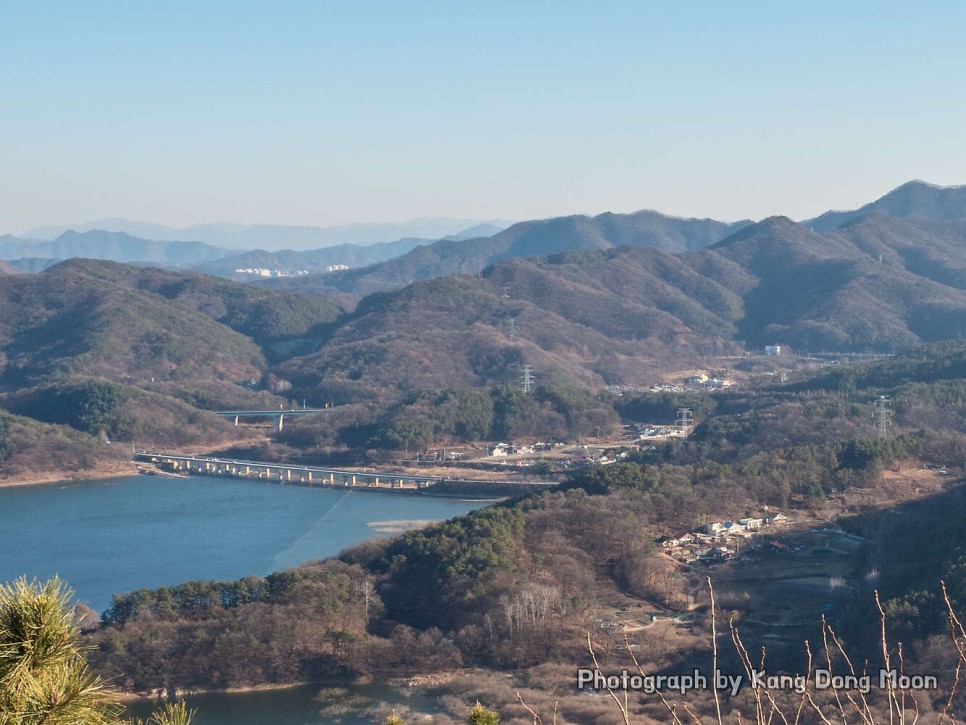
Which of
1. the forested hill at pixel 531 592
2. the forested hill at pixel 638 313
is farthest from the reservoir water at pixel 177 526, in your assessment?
the forested hill at pixel 638 313

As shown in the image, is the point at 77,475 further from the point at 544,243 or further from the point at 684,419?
the point at 544,243

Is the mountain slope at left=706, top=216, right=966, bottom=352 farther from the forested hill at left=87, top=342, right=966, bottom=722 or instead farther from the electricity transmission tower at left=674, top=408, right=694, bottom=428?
the forested hill at left=87, top=342, right=966, bottom=722

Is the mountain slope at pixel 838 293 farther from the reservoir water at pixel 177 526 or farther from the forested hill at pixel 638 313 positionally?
the reservoir water at pixel 177 526

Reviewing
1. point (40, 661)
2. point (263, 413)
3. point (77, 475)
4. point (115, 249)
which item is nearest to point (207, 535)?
point (77, 475)

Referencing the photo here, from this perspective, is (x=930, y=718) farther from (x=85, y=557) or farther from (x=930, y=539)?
(x=85, y=557)

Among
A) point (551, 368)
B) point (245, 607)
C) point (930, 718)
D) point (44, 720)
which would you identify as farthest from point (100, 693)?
point (551, 368)

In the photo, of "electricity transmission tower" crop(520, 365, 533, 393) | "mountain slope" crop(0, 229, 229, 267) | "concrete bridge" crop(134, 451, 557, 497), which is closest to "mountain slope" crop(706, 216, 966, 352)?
"electricity transmission tower" crop(520, 365, 533, 393)

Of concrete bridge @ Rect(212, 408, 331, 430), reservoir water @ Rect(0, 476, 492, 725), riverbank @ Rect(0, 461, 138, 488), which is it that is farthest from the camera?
concrete bridge @ Rect(212, 408, 331, 430)

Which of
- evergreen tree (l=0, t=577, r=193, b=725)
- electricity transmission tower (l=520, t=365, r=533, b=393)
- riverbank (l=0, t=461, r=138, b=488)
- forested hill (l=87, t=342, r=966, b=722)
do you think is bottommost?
riverbank (l=0, t=461, r=138, b=488)
